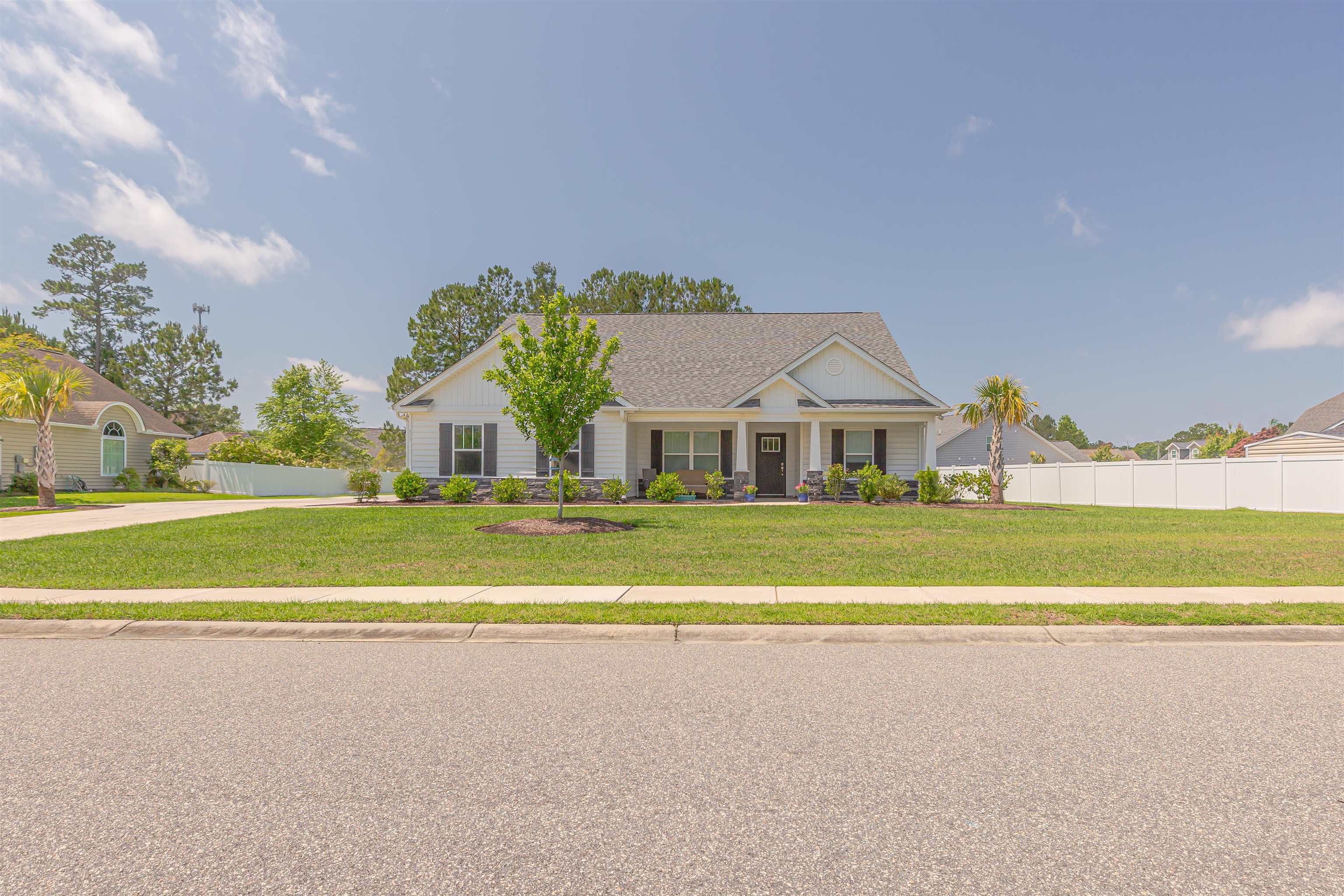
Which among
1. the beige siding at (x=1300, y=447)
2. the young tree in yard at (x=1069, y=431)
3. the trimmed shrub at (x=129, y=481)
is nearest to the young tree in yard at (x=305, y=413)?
the trimmed shrub at (x=129, y=481)

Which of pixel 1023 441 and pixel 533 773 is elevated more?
pixel 1023 441

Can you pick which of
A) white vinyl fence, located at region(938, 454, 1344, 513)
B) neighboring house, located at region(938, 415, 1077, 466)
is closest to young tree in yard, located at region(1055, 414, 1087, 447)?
neighboring house, located at region(938, 415, 1077, 466)

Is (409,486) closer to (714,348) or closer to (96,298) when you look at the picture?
(714,348)

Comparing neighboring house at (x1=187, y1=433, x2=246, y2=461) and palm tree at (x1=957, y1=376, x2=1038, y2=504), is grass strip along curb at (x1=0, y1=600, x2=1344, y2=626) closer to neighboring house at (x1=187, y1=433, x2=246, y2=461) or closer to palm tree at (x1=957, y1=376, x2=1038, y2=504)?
palm tree at (x1=957, y1=376, x2=1038, y2=504)

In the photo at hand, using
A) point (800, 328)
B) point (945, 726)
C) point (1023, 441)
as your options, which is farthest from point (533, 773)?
point (1023, 441)

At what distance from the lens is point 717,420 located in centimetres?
2553

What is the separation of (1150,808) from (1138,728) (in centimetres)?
123

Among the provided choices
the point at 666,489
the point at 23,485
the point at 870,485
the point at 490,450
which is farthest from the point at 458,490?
the point at 23,485

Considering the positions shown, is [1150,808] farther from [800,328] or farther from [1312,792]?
[800,328]

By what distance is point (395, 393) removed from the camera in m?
45.5

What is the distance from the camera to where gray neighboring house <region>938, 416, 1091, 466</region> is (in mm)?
49312

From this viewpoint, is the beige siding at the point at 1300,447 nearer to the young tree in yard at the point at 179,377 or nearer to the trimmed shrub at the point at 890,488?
the trimmed shrub at the point at 890,488

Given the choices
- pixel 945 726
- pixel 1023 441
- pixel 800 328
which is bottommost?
pixel 945 726

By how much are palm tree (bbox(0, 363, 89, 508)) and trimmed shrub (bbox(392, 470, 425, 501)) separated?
11276 millimetres
